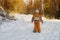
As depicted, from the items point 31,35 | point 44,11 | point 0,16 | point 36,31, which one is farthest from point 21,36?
point 44,11

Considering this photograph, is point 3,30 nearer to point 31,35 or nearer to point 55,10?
point 31,35

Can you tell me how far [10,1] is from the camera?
1225 inches

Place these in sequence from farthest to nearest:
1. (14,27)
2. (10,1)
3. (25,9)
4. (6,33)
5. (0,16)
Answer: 1. (25,9)
2. (10,1)
3. (0,16)
4. (14,27)
5. (6,33)

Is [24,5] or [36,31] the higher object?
[36,31]

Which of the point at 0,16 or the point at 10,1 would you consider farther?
the point at 10,1

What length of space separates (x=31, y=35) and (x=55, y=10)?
77.1 ft

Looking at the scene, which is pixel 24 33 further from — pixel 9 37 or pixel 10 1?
pixel 10 1

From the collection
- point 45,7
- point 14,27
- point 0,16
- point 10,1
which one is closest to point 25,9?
point 45,7

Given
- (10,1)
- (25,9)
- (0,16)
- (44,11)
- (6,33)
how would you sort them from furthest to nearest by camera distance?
(25,9) < (44,11) < (10,1) < (0,16) < (6,33)

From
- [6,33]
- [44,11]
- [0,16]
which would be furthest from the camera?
[44,11]

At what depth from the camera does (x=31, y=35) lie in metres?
9.66

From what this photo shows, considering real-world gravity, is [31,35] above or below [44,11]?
above

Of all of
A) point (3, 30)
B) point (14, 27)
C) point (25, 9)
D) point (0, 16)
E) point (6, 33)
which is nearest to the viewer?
point (6, 33)

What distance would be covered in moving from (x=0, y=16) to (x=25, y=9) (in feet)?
109
